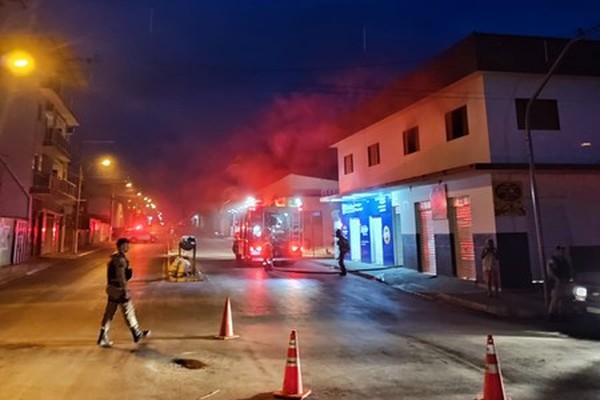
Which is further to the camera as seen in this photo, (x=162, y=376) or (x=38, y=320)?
(x=38, y=320)

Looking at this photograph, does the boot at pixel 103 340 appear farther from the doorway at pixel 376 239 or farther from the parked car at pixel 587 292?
the doorway at pixel 376 239

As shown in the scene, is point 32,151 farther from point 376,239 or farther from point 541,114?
point 541,114

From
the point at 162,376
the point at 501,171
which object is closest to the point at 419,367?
the point at 162,376

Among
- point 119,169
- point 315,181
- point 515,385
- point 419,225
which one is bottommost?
point 515,385

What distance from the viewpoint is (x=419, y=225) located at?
2030 centimetres

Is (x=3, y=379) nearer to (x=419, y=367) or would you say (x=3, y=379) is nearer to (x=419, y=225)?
(x=419, y=367)

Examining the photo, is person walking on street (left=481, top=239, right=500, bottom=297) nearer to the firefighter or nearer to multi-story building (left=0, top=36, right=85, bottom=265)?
the firefighter

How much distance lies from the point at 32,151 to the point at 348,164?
71.1 feet

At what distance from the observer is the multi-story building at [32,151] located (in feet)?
98.6

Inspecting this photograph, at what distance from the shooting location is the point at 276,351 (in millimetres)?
7961

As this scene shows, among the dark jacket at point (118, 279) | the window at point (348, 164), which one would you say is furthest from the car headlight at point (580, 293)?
the window at point (348, 164)

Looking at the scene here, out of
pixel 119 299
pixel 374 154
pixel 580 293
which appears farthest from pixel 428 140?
pixel 119 299

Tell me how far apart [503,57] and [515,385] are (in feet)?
42.8

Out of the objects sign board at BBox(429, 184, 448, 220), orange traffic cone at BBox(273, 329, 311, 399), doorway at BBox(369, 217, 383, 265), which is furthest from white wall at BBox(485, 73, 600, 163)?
orange traffic cone at BBox(273, 329, 311, 399)
